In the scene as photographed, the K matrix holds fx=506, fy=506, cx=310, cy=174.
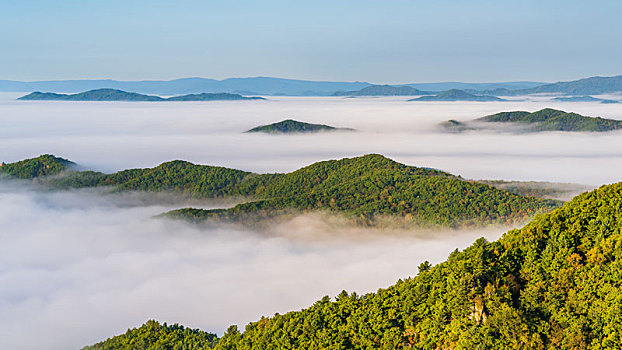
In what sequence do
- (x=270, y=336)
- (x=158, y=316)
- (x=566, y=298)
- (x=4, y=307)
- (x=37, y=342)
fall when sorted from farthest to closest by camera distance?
(x=4, y=307)
(x=158, y=316)
(x=37, y=342)
(x=270, y=336)
(x=566, y=298)

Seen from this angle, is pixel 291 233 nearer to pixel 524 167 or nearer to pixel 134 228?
pixel 134 228

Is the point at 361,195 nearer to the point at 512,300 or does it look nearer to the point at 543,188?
the point at 543,188

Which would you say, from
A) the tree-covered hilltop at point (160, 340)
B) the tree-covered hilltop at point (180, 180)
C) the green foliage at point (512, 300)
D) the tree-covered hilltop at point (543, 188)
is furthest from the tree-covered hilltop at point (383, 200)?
the green foliage at point (512, 300)

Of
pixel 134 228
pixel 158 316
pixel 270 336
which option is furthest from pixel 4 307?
pixel 270 336

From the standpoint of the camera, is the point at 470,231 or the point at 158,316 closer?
the point at 158,316

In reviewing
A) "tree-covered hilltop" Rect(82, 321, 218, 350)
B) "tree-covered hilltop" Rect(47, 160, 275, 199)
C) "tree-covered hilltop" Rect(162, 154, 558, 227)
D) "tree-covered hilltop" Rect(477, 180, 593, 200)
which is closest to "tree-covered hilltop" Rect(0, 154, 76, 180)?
"tree-covered hilltop" Rect(47, 160, 275, 199)

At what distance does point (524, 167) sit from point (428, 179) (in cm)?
9949

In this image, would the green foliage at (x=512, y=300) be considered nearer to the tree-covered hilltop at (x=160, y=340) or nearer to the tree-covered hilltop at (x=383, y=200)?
the tree-covered hilltop at (x=160, y=340)

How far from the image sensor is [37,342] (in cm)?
7444

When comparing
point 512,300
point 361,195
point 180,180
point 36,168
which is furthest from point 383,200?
point 36,168

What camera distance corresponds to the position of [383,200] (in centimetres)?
10312

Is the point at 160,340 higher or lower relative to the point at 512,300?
lower

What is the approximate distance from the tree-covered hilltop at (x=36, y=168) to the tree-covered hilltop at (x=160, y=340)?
14441 cm

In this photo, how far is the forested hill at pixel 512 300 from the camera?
21.6m
